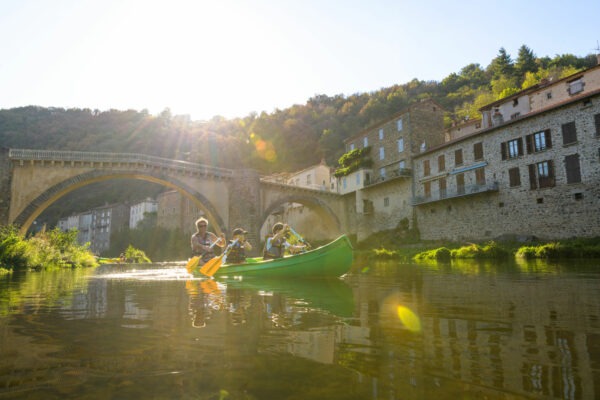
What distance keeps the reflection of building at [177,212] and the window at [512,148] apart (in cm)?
4602

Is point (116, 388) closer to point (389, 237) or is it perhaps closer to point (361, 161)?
point (389, 237)

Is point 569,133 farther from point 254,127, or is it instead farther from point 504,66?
point 254,127

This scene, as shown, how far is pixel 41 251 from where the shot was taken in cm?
1762

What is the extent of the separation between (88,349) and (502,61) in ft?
230

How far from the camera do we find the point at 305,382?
→ 201 centimetres

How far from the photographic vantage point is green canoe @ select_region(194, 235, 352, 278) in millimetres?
8945

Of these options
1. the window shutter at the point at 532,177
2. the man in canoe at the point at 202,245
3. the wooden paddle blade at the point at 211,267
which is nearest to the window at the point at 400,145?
the window shutter at the point at 532,177

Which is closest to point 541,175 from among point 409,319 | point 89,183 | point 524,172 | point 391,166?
point 524,172

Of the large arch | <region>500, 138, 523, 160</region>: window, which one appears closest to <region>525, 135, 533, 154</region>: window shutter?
<region>500, 138, 523, 160</region>: window

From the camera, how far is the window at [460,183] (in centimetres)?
2937

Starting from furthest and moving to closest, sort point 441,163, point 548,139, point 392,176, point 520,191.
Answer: point 392,176
point 441,163
point 520,191
point 548,139

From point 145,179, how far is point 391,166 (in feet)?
76.6

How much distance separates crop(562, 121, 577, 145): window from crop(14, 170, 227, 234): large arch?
90.4 feet

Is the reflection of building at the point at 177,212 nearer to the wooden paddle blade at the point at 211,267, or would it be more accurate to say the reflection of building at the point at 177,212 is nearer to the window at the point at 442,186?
the window at the point at 442,186
